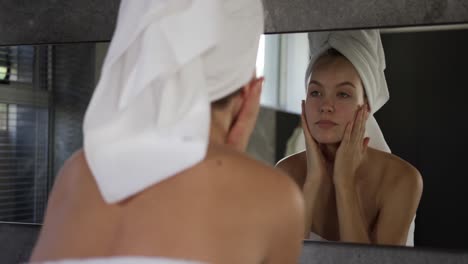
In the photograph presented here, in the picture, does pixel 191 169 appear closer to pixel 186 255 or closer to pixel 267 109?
pixel 186 255

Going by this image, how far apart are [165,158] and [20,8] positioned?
1.59 meters

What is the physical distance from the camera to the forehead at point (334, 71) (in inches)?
64.2

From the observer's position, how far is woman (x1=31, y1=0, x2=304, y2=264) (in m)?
0.76

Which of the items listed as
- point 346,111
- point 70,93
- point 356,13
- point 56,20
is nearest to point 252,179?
point 346,111

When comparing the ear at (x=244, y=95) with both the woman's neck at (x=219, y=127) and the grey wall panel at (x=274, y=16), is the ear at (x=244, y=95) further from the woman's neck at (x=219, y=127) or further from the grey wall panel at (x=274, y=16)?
the grey wall panel at (x=274, y=16)

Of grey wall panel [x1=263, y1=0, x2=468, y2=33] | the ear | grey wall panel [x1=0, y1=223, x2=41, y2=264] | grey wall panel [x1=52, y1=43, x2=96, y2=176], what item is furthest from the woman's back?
grey wall panel [x1=0, y1=223, x2=41, y2=264]

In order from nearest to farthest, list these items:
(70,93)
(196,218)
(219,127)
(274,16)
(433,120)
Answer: (196,218), (219,127), (433,120), (274,16), (70,93)

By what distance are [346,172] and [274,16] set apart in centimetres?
53

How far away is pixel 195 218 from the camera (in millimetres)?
757

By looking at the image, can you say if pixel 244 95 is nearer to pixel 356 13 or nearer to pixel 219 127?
pixel 219 127

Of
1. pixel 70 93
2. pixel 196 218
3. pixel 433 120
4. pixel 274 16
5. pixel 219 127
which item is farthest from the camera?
pixel 70 93

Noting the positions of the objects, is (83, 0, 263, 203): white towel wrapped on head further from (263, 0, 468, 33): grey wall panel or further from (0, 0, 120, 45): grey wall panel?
(0, 0, 120, 45): grey wall panel

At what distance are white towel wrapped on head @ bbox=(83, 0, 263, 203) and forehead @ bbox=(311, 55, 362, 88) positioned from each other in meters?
0.81

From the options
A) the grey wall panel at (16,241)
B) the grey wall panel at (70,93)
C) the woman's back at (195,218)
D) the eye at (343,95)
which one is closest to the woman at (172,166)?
the woman's back at (195,218)
